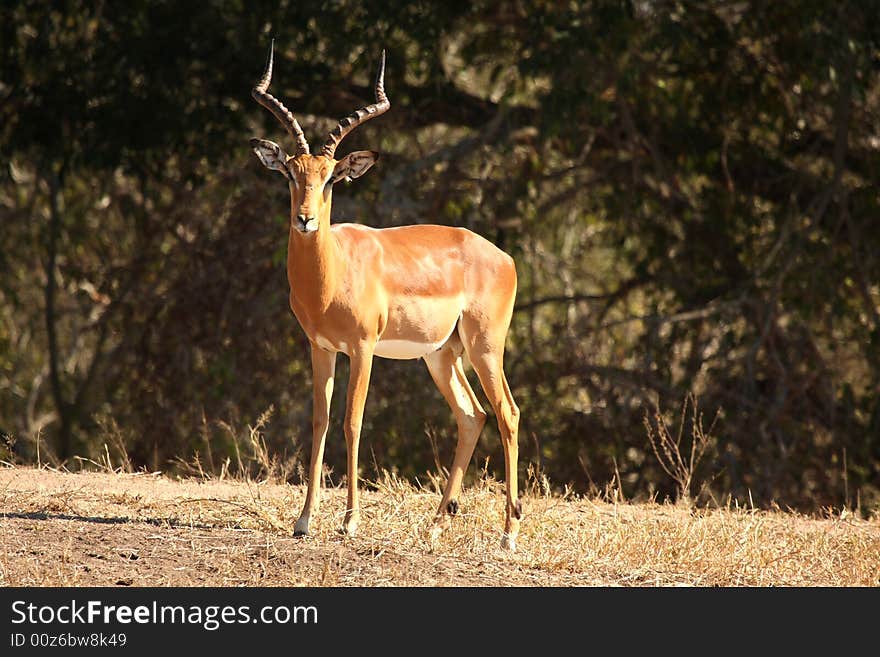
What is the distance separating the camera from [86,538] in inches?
263

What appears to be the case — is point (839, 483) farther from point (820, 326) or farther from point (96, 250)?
point (96, 250)

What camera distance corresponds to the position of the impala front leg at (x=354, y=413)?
6988 mm

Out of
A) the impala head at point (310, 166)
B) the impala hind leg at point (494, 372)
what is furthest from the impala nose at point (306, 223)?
the impala hind leg at point (494, 372)

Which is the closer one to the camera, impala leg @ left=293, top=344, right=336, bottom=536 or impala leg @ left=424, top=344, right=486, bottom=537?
impala leg @ left=293, top=344, right=336, bottom=536

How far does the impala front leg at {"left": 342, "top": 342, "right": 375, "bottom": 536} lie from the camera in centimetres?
699

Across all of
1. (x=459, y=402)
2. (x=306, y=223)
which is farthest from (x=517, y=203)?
(x=306, y=223)

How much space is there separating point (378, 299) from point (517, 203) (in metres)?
6.03

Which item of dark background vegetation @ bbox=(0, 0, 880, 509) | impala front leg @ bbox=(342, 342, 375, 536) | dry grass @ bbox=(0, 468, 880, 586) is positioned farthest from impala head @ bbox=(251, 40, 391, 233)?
dark background vegetation @ bbox=(0, 0, 880, 509)

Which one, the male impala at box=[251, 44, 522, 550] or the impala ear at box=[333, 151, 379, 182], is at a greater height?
the impala ear at box=[333, 151, 379, 182]

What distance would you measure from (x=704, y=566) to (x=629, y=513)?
5.01 feet

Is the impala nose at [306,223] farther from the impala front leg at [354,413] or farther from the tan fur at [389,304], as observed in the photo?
the impala front leg at [354,413]

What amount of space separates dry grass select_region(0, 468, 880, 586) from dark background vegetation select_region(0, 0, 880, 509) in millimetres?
3166

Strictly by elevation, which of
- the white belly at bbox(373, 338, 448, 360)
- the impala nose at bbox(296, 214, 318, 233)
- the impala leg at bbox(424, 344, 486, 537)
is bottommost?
the impala leg at bbox(424, 344, 486, 537)

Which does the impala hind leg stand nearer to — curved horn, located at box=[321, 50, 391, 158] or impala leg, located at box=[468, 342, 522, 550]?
impala leg, located at box=[468, 342, 522, 550]
